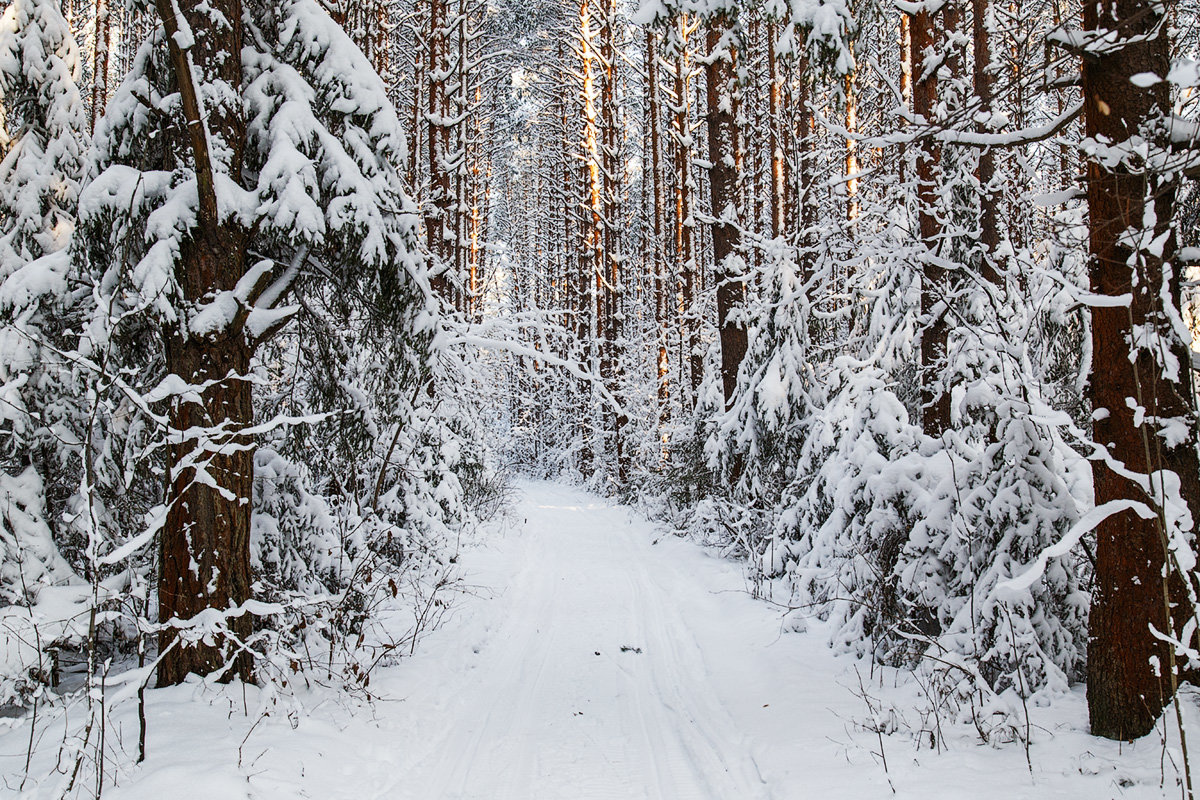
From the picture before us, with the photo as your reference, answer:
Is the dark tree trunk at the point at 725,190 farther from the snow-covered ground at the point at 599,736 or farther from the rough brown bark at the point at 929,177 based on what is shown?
the snow-covered ground at the point at 599,736

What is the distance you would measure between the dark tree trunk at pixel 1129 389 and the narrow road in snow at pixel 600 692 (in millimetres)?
1455

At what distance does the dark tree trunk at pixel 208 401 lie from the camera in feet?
15.5

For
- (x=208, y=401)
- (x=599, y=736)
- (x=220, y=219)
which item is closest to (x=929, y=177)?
(x=599, y=736)

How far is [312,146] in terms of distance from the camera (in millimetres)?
5070

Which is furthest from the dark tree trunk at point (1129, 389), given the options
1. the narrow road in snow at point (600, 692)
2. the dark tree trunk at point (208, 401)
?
the dark tree trunk at point (208, 401)

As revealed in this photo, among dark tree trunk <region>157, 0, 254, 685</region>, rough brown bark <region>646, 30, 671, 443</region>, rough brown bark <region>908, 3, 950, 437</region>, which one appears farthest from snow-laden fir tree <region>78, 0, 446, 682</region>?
rough brown bark <region>646, 30, 671, 443</region>

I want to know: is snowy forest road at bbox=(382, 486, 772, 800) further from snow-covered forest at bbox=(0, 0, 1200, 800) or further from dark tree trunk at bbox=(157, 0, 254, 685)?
dark tree trunk at bbox=(157, 0, 254, 685)

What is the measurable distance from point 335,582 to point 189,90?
13.8ft

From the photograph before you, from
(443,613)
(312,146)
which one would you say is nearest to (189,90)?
(312,146)

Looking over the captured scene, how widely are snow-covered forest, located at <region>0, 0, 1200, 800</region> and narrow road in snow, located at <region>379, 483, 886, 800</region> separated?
0.05m

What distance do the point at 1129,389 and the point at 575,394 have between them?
403 cm

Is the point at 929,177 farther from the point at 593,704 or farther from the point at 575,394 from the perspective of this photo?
the point at 593,704

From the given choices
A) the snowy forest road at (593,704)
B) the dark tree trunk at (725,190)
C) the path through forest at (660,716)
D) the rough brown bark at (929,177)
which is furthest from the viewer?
the dark tree trunk at (725,190)

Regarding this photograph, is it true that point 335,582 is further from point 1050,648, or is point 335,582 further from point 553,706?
point 1050,648
